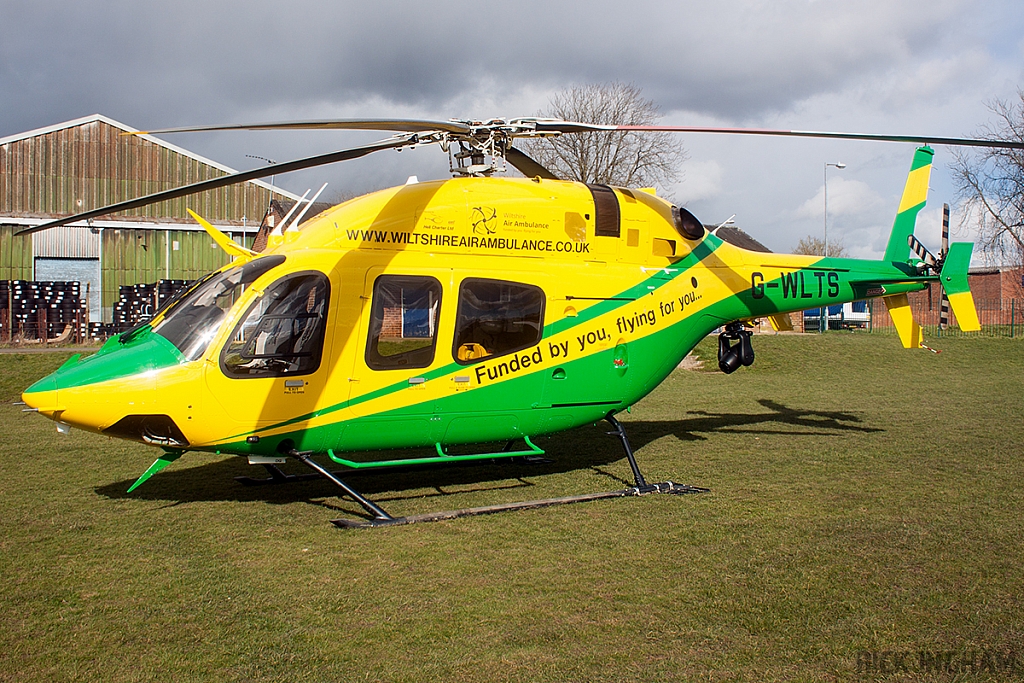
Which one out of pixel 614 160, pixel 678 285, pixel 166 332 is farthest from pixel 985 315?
pixel 166 332

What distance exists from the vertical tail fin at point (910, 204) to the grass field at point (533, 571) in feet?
9.99

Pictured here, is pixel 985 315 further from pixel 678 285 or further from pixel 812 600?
pixel 812 600

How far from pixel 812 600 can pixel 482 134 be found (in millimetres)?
5422

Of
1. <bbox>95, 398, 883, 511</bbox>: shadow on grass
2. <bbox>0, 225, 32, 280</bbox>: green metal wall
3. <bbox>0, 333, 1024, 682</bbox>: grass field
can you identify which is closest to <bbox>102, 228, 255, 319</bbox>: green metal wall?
<bbox>0, 225, 32, 280</bbox>: green metal wall

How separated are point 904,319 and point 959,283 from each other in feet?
3.08

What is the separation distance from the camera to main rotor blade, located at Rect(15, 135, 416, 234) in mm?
6711

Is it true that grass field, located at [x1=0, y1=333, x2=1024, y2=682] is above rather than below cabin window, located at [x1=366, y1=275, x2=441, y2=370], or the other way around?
below

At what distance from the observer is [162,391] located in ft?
22.7

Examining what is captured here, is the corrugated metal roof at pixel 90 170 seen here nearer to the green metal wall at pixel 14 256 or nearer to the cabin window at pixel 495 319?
the green metal wall at pixel 14 256

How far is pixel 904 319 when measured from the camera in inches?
476

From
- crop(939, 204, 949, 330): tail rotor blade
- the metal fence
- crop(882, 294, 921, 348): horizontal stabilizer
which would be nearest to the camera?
crop(939, 204, 949, 330): tail rotor blade

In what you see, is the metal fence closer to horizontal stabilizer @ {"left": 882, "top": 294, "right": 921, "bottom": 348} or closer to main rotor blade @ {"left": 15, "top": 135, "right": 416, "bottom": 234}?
horizontal stabilizer @ {"left": 882, "top": 294, "right": 921, "bottom": 348}

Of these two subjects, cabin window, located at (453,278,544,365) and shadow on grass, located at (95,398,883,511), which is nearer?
cabin window, located at (453,278,544,365)

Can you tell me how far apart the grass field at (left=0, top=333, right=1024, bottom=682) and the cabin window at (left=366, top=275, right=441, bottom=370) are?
1.64 metres
